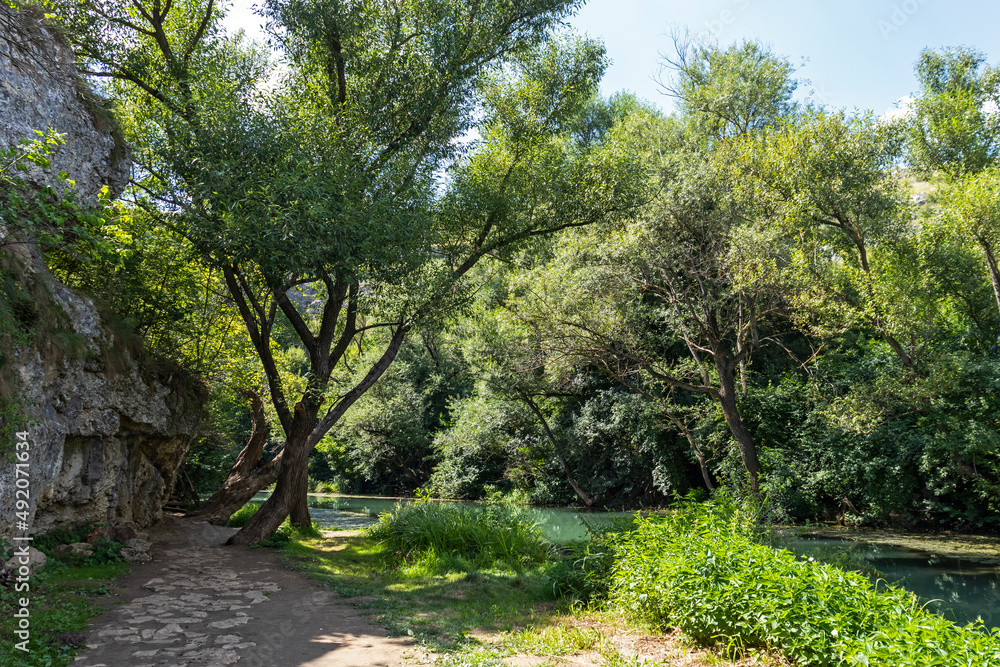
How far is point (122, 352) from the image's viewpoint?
29.3 feet

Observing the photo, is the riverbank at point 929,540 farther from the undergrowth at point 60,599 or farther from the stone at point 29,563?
the stone at point 29,563

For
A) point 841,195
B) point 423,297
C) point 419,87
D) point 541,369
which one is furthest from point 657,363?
point 419,87

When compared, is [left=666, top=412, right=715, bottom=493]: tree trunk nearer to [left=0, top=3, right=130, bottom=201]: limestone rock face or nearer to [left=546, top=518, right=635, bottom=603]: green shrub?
[left=546, top=518, right=635, bottom=603]: green shrub

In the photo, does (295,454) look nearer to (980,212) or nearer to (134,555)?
(134,555)

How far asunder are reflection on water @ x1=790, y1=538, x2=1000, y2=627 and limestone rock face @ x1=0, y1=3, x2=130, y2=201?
10473mm

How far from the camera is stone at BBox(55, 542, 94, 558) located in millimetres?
7224

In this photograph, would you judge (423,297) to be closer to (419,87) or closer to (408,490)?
(419,87)

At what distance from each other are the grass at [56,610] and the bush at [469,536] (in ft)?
12.8

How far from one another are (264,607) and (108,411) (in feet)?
14.7

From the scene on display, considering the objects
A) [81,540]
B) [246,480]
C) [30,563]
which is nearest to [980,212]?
[30,563]

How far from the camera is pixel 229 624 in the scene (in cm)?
534

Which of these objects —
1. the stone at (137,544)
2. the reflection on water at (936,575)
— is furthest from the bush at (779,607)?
the stone at (137,544)

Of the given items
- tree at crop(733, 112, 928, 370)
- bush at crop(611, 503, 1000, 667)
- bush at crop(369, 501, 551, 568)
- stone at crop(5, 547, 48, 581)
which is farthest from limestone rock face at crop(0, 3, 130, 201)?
tree at crop(733, 112, 928, 370)

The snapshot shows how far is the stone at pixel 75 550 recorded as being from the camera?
7224 mm
